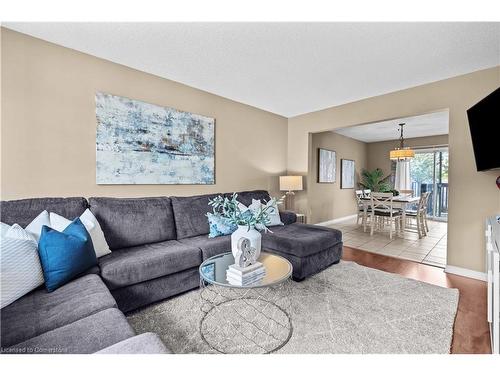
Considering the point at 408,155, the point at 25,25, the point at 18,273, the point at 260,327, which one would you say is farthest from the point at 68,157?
the point at 408,155

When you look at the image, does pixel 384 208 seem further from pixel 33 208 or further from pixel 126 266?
pixel 33 208

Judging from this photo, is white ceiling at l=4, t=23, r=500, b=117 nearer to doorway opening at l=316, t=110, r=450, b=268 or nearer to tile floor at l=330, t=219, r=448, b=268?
doorway opening at l=316, t=110, r=450, b=268

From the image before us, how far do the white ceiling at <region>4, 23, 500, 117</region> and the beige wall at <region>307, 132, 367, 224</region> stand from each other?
196 cm

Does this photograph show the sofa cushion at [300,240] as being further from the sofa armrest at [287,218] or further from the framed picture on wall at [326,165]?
the framed picture on wall at [326,165]

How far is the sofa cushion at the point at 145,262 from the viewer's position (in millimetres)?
1715

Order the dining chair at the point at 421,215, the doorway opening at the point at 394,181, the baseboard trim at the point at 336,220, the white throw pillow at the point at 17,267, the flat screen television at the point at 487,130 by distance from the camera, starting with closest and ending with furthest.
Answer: the white throw pillow at the point at 17,267, the flat screen television at the point at 487,130, the doorway opening at the point at 394,181, the dining chair at the point at 421,215, the baseboard trim at the point at 336,220

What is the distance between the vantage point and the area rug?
1487 mm

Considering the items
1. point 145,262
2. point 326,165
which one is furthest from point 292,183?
point 145,262

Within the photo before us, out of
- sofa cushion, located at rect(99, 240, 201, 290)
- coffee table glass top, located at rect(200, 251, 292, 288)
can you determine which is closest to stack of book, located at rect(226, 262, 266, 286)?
coffee table glass top, located at rect(200, 251, 292, 288)

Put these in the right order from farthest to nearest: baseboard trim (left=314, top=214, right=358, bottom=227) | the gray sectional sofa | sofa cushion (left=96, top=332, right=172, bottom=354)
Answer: baseboard trim (left=314, top=214, right=358, bottom=227) < the gray sectional sofa < sofa cushion (left=96, top=332, right=172, bottom=354)

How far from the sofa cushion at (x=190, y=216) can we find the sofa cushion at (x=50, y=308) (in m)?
1.14

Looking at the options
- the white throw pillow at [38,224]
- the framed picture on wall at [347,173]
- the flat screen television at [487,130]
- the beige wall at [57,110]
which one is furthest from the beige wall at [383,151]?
the white throw pillow at [38,224]

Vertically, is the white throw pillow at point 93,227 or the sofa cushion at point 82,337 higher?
the white throw pillow at point 93,227

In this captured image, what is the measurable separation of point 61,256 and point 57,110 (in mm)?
1538
